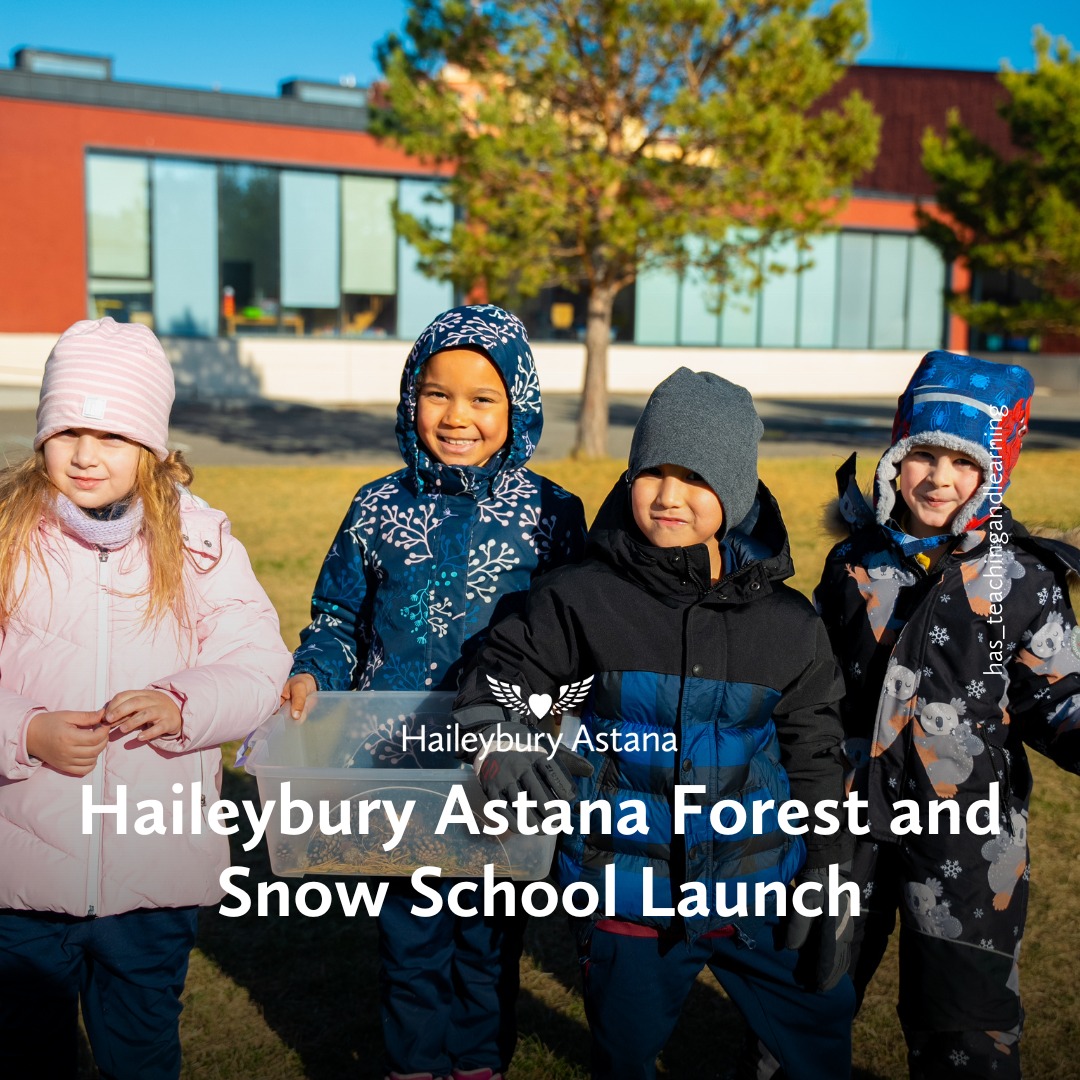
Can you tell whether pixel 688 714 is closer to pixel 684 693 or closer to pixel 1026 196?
pixel 684 693

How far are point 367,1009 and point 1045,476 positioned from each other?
41.9 ft

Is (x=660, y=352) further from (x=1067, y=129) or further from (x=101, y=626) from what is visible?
(x=101, y=626)

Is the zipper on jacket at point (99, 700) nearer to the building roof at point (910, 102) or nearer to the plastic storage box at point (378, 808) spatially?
the plastic storage box at point (378, 808)

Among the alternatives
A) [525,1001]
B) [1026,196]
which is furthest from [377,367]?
[525,1001]

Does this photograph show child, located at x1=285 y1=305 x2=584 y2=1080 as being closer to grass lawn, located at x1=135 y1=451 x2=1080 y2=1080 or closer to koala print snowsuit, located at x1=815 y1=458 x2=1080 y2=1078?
grass lawn, located at x1=135 y1=451 x2=1080 y2=1080

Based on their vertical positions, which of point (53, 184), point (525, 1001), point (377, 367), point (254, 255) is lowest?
point (525, 1001)

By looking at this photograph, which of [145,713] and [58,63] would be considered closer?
[145,713]

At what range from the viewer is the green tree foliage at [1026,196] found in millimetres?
18719

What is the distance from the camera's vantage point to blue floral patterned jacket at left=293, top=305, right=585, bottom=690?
2682 mm

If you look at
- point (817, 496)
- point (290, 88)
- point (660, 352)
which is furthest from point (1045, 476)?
point (290, 88)

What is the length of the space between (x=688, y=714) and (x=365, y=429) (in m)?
18.2

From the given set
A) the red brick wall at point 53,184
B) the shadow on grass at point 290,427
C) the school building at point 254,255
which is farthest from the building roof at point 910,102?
the shadow on grass at point 290,427

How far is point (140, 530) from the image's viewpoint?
7.80ft

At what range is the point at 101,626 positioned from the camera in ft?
7.61
